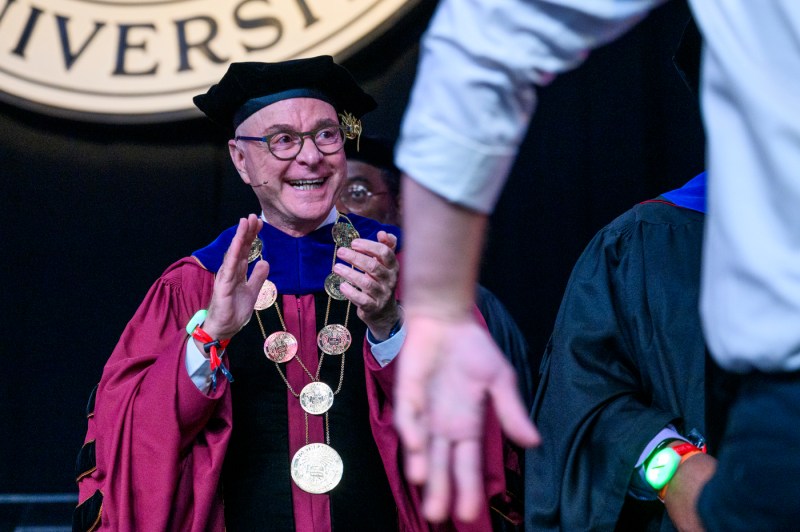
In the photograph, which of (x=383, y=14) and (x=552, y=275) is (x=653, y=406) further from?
(x=383, y=14)

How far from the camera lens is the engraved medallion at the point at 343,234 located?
2637mm

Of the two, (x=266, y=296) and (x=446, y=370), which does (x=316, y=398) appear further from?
(x=446, y=370)

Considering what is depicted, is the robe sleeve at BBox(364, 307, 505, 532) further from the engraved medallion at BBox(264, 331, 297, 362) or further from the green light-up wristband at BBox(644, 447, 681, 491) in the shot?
the green light-up wristband at BBox(644, 447, 681, 491)

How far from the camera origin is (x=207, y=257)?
259cm

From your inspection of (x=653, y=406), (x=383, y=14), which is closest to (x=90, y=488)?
(x=653, y=406)

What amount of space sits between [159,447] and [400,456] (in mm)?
556

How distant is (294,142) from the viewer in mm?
2617

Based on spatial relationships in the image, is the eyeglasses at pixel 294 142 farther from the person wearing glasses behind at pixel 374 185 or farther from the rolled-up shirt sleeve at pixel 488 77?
the rolled-up shirt sleeve at pixel 488 77

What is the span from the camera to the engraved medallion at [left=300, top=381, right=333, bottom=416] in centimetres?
239

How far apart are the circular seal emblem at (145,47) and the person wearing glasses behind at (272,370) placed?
0.73 meters

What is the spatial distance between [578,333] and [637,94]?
52.6 inches

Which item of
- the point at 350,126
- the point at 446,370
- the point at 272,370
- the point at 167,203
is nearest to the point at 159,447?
the point at 272,370

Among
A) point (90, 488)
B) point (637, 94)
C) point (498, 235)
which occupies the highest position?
point (637, 94)

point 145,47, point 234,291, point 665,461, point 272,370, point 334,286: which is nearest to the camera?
point 665,461
